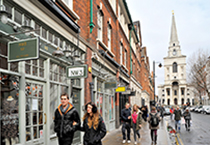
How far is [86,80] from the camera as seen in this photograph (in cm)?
1038

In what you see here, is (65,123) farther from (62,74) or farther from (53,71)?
(62,74)

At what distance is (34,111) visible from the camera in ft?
20.3

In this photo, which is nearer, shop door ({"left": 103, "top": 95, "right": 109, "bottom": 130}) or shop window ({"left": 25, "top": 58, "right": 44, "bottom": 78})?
shop window ({"left": 25, "top": 58, "right": 44, "bottom": 78})

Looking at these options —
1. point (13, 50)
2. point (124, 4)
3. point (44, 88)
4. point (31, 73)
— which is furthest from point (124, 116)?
point (124, 4)

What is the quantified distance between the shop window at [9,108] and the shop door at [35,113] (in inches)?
17.0

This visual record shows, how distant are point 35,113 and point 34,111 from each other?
90mm

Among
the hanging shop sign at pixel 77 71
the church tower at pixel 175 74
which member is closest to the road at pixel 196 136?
the hanging shop sign at pixel 77 71

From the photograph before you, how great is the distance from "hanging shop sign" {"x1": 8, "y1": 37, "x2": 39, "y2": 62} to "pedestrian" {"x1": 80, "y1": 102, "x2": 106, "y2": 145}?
69.2 inches

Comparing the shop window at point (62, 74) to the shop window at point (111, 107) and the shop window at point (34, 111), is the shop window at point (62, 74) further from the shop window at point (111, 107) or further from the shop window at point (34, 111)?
the shop window at point (111, 107)

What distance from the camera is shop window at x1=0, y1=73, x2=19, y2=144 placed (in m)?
→ 5.00

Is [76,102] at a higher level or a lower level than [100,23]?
lower

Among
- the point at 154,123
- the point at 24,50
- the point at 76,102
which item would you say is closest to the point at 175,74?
the point at 154,123

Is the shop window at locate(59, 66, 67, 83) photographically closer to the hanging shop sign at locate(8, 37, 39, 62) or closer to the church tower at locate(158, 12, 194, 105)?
the hanging shop sign at locate(8, 37, 39, 62)

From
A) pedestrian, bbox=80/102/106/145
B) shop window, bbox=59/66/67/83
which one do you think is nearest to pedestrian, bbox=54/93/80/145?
pedestrian, bbox=80/102/106/145
